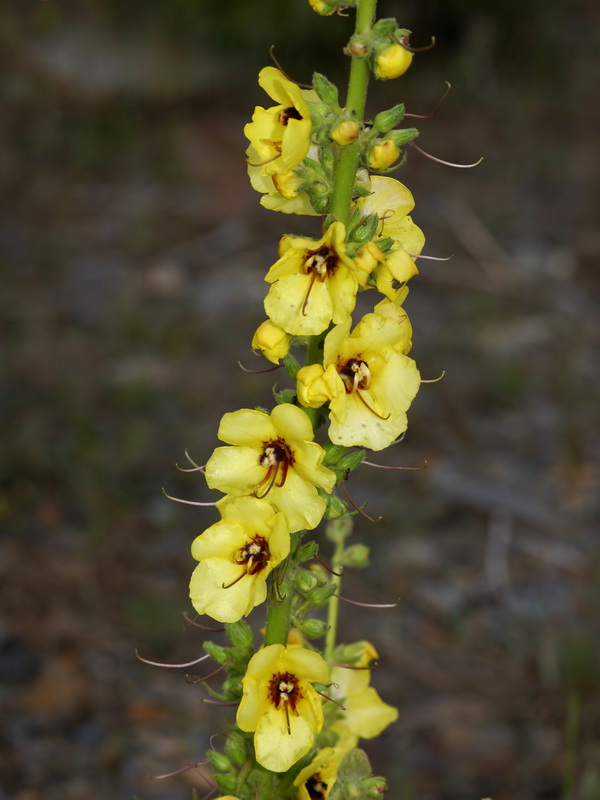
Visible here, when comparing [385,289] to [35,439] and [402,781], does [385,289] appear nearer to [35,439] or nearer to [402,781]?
[402,781]

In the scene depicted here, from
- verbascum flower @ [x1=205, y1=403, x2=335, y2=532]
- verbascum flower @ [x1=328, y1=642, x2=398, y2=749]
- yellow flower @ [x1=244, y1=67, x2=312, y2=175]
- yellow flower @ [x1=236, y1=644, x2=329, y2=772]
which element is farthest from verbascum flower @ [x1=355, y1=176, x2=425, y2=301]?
verbascum flower @ [x1=328, y1=642, x2=398, y2=749]

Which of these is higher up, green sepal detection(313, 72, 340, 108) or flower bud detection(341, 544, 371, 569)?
green sepal detection(313, 72, 340, 108)

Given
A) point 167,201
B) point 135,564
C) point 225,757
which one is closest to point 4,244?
point 167,201

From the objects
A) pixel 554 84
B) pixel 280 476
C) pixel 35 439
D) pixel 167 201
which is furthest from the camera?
pixel 554 84

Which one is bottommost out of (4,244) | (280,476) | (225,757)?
(4,244)

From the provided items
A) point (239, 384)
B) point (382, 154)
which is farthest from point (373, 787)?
point (239, 384)

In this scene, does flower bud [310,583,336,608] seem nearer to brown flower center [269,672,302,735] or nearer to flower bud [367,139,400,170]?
brown flower center [269,672,302,735]
